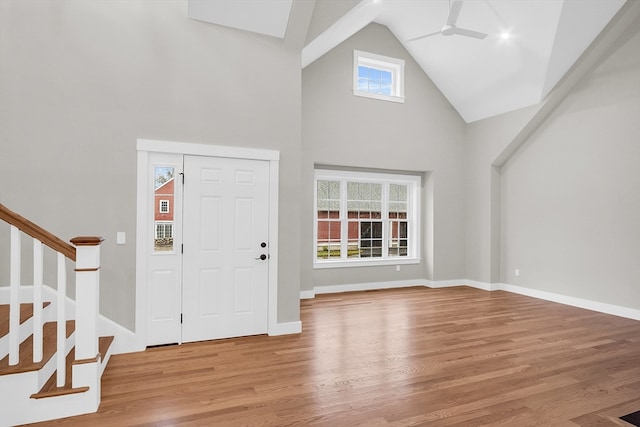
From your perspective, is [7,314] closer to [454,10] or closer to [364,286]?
[364,286]

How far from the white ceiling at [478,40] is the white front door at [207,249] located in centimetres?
169

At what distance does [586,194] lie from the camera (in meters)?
5.75

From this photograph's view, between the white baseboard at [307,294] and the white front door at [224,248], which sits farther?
the white baseboard at [307,294]

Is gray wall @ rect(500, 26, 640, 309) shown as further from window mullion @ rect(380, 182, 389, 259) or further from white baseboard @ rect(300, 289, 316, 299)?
white baseboard @ rect(300, 289, 316, 299)

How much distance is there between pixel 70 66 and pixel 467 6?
5.40 m

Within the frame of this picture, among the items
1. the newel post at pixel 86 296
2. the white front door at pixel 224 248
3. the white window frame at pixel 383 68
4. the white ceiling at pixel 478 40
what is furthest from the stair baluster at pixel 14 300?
the white window frame at pixel 383 68

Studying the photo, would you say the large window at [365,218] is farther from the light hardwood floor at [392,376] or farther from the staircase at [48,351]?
the staircase at [48,351]

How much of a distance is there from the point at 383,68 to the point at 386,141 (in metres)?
1.50

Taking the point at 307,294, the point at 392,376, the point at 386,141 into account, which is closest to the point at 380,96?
the point at 386,141

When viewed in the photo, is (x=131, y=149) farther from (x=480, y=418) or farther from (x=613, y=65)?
(x=613, y=65)

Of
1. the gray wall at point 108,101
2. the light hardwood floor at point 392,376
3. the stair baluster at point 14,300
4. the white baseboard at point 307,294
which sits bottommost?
the light hardwood floor at point 392,376

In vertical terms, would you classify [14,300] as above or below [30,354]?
above

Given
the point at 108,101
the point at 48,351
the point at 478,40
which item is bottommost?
the point at 48,351

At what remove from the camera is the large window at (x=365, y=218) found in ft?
22.7
